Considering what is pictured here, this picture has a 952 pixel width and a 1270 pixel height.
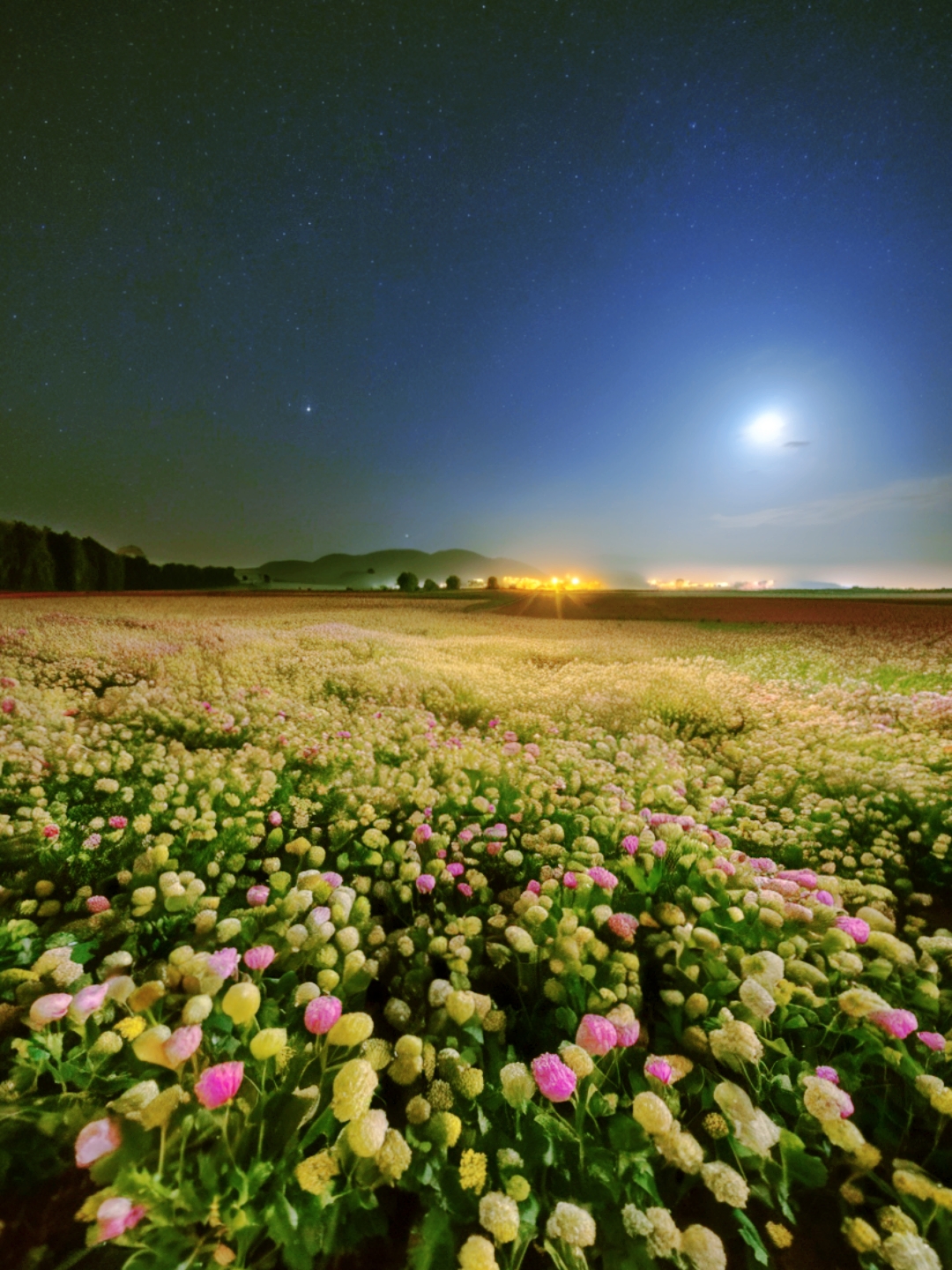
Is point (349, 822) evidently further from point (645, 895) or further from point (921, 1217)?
point (921, 1217)

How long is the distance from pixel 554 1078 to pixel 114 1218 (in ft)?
4.32

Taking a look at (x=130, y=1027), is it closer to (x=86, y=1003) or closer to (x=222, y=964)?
(x=86, y=1003)

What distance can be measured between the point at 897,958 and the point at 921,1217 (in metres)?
1.03

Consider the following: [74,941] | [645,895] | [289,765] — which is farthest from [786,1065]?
[289,765]

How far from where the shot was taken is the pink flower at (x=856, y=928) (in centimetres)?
246

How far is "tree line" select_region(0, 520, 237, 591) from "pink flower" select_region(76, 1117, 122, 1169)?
142 ft

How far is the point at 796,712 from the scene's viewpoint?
7.23 meters

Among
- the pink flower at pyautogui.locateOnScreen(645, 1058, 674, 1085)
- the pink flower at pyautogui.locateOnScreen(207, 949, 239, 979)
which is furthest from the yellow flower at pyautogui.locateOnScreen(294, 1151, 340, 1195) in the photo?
the pink flower at pyautogui.locateOnScreen(645, 1058, 674, 1085)

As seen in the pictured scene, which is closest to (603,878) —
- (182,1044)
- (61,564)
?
(182,1044)

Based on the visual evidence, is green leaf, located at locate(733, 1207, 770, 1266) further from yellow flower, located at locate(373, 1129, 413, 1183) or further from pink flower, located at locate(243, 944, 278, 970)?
pink flower, located at locate(243, 944, 278, 970)

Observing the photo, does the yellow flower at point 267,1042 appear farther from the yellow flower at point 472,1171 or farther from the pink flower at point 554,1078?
the pink flower at point 554,1078

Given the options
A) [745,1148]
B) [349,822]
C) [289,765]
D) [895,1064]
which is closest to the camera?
[745,1148]

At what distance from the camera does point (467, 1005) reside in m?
2.02

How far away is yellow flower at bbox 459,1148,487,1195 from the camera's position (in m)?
1.57
